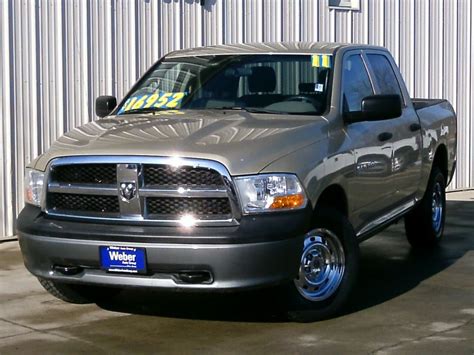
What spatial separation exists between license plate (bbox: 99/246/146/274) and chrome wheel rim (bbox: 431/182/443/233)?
171 inches

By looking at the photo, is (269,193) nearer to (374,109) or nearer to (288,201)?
(288,201)

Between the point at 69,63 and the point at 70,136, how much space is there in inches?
146

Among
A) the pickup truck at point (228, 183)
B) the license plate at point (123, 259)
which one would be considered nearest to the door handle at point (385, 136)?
the pickup truck at point (228, 183)

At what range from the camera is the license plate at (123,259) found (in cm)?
604

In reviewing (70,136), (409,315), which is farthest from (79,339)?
(409,315)

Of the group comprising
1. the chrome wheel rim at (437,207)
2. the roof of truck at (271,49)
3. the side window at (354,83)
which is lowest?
the chrome wheel rim at (437,207)

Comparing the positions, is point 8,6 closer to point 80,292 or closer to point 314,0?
point 80,292

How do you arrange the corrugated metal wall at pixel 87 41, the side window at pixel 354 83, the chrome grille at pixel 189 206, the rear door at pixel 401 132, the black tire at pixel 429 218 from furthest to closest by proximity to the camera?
the corrugated metal wall at pixel 87 41, the black tire at pixel 429 218, the rear door at pixel 401 132, the side window at pixel 354 83, the chrome grille at pixel 189 206

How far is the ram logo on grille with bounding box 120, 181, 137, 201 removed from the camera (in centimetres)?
614

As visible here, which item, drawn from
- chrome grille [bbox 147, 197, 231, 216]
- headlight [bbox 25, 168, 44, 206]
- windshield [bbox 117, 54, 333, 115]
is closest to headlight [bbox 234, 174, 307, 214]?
chrome grille [bbox 147, 197, 231, 216]

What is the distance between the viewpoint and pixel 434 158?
9406 millimetres

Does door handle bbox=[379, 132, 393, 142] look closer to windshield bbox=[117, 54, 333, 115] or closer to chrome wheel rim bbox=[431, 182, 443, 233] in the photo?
windshield bbox=[117, 54, 333, 115]

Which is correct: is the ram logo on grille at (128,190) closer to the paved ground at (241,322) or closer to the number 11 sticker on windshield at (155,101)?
the paved ground at (241,322)

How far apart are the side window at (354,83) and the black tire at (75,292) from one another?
7.54 feet
